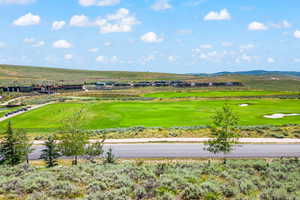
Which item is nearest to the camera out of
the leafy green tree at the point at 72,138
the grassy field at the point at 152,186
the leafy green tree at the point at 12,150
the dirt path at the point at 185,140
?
the grassy field at the point at 152,186

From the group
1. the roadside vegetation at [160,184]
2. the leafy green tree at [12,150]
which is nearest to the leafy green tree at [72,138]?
the leafy green tree at [12,150]

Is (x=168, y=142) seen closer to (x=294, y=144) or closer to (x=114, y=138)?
(x=114, y=138)

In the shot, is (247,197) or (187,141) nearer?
(247,197)

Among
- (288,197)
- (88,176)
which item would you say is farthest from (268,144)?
(88,176)

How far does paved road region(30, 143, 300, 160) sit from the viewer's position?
2553cm

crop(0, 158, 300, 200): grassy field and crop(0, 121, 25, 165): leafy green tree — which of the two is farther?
crop(0, 121, 25, 165): leafy green tree

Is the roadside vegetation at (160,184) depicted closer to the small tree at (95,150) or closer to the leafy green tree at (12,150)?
the leafy green tree at (12,150)

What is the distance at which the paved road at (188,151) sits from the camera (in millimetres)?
25534

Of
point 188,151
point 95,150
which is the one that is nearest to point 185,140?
point 188,151

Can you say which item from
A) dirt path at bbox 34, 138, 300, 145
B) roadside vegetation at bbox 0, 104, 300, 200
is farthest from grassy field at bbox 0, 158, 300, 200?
dirt path at bbox 34, 138, 300, 145

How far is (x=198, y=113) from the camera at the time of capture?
52156mm

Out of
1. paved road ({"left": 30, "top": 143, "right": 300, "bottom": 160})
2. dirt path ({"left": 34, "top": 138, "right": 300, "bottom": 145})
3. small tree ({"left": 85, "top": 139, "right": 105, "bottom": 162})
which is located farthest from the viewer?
dirt path ({"left": 34, "top": 138, "right": 300, "bottom": 145})

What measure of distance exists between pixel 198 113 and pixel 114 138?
24447 millimetres

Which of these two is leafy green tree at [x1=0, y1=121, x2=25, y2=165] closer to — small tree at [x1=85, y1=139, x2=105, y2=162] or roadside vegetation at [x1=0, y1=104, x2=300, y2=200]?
small tree at [x1=85, y1=139, x2=105, y2=162]
